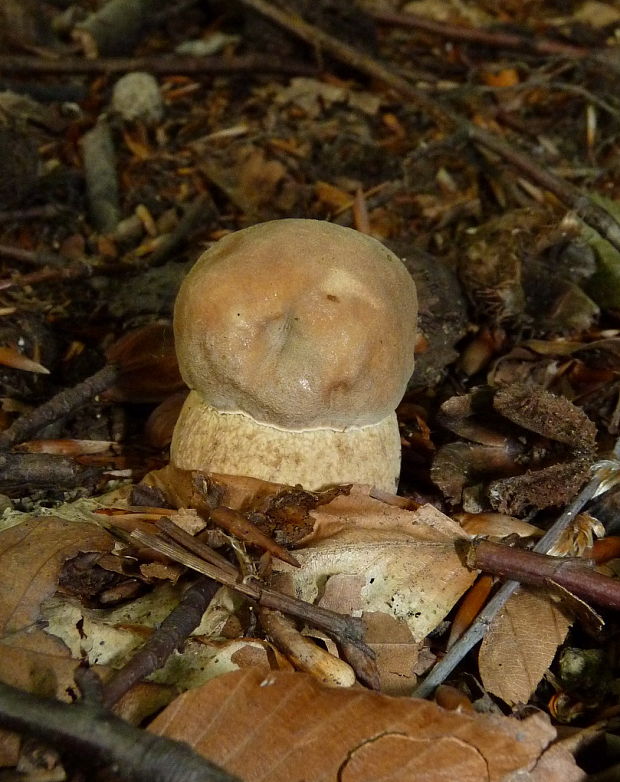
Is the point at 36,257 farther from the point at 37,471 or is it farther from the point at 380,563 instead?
the point at 380,563

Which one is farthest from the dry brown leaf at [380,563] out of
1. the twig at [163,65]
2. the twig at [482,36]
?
the twig at [482,36]

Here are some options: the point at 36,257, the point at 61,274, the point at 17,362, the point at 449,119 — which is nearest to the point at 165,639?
the point at 17,362

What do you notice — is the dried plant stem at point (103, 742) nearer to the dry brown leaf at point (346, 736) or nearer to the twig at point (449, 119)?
the dry brown leaf at point (346, 736)

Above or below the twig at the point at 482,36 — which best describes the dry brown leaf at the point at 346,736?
below

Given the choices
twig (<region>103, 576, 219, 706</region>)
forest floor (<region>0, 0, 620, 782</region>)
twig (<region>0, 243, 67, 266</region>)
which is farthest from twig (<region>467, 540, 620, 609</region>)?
twig (<region>0, 243, 67, 266</region>)

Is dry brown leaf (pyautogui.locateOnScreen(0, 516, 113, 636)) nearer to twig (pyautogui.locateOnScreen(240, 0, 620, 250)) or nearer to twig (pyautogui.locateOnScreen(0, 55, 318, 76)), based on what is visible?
twig (pyautogui.locateOnScreen(240, 0, 620, 250))

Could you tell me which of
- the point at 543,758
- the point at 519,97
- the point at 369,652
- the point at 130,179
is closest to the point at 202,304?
the point at 369,652
